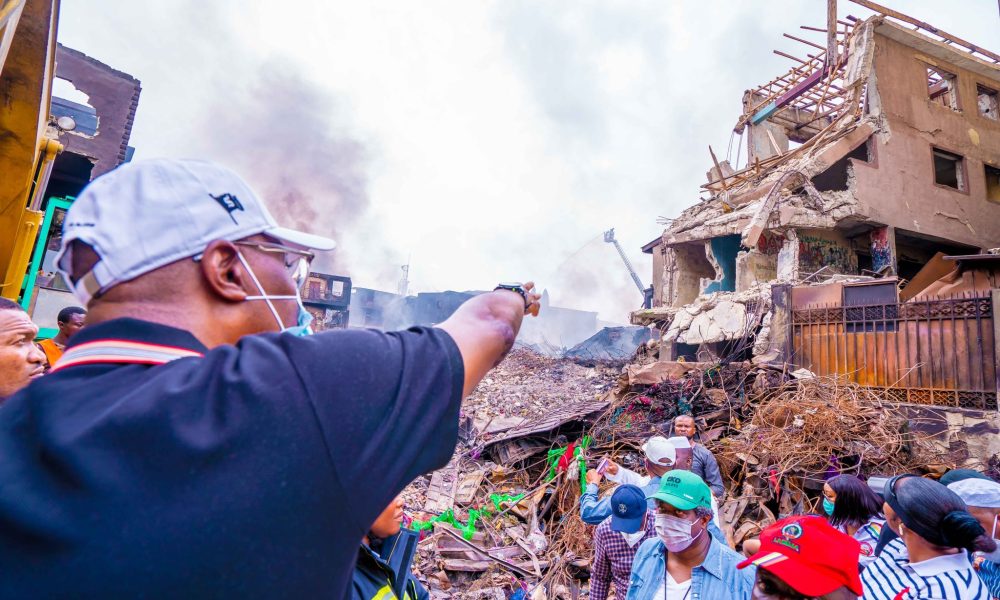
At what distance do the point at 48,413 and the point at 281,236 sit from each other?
54cm

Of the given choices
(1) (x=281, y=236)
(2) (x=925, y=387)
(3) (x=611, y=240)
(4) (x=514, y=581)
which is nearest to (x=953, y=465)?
(2) (x=925, y=387)

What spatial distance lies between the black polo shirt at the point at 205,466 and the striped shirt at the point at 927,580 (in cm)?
296

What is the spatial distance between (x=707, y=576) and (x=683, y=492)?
44 centimetres

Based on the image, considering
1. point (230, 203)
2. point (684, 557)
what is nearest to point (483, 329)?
point (230, 203)

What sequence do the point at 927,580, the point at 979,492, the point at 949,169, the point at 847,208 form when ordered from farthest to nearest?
1. the point at 949,169
2. the point at 847,208
3. the point at 979,492
4. the point at 927,580

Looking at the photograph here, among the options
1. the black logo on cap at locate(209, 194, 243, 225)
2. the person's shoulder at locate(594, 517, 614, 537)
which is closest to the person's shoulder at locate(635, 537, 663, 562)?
the person's shoulder at locate(594, 517, 614, 537)

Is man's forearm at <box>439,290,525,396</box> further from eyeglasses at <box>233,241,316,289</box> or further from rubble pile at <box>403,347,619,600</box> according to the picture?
rubble pile at <box>403,347,619,600</box>

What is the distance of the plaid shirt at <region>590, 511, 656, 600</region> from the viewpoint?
377 centimetres

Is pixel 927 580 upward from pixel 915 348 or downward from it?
downward

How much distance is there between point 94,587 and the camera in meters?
0.69

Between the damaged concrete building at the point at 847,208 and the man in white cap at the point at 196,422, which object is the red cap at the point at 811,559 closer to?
the man in white cap at the point at 196,422

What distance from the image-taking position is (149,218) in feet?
3.25

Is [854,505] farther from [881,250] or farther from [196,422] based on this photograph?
[881,250]

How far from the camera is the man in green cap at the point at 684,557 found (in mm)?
2760
